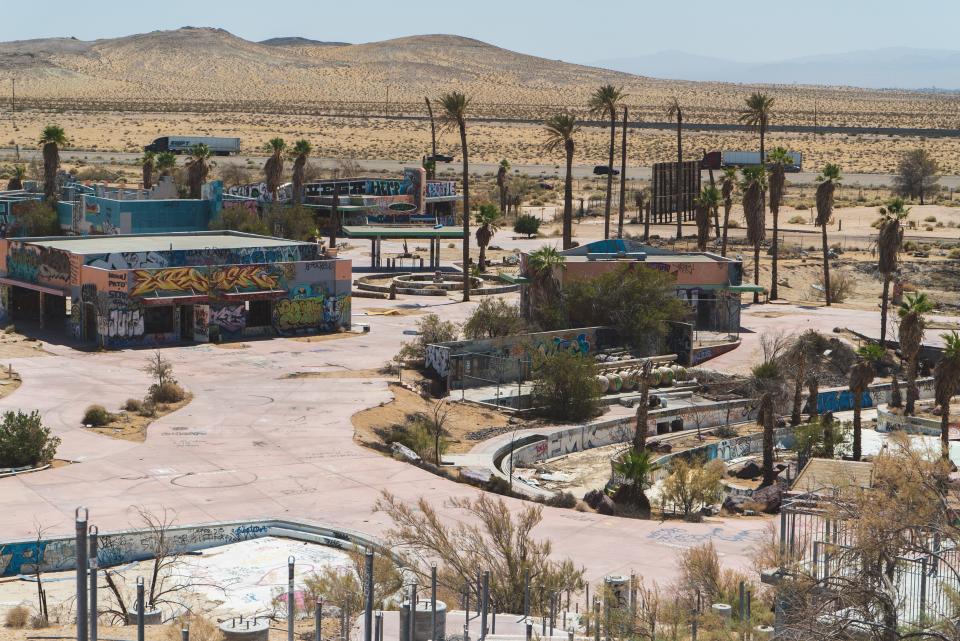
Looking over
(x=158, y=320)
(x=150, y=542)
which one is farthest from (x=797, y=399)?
(x=158, y=320)

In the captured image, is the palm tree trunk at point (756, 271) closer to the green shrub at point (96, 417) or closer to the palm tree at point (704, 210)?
the palm tree at point (704, 210)

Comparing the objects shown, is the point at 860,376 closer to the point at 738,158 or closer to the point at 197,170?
the point at 197,170

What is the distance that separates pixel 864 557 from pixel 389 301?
160 ft

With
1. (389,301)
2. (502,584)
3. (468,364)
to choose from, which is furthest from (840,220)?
(502,584)

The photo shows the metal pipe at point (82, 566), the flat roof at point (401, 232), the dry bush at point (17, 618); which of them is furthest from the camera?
the flat roof at point (401, 232)

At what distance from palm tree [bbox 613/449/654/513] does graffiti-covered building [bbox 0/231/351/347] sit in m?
24.2

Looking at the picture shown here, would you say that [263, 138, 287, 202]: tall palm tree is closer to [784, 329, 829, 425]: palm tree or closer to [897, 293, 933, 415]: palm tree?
[784, 329, 829, 425]: palm tree

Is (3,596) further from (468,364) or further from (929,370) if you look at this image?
(929,370)

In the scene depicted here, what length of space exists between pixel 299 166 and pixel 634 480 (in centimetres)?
5194

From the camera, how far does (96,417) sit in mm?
39656

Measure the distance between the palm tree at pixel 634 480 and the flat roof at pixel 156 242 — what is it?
2647cm

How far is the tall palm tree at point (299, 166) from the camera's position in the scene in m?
82.2

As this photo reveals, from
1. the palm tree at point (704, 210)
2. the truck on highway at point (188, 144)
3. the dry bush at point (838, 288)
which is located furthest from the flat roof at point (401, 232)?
the truck on highway at point (188, 144)

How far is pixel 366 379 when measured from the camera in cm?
4731
